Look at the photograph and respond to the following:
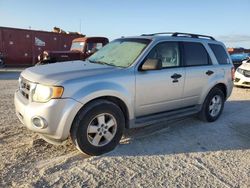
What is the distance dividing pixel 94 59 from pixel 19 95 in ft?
5.26

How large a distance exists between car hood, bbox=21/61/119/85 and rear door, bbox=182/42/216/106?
1.68m

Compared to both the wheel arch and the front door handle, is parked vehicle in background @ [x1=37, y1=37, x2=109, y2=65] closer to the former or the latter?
the wheel arch

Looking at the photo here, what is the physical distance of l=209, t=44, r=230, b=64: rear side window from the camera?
6.57 metres

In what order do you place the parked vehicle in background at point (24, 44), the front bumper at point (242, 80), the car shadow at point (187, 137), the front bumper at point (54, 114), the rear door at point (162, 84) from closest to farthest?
the front bumper at point (54, 114)
the car shadow at point (187, 137)
the rear door at point (162, 84)
the front bumper at point (242, 80)
the parked vehicle in background at point (24, 44)

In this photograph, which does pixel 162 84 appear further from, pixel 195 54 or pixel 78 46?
pixel 78 46

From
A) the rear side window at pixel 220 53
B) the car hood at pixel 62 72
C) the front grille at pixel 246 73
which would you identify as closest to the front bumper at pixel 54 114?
the car hood at pixel 62 72

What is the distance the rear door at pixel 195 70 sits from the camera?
18.9 feet

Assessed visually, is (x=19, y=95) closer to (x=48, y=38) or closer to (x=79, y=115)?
(x=79, y=115)

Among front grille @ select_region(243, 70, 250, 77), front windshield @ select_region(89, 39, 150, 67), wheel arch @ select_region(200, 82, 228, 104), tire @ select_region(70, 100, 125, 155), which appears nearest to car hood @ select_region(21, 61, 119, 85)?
front windshield @ select_region(89, 39, 150, 67)

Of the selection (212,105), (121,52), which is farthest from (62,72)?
(212,105)

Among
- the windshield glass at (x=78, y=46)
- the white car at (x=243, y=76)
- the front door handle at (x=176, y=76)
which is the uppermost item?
the front door handle at (x=176, y=76)

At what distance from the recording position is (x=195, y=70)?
5.88 m

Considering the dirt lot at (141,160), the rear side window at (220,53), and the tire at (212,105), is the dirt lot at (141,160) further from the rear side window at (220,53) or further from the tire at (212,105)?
the rear side window at (220,53)

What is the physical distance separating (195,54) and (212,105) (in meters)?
1.27
